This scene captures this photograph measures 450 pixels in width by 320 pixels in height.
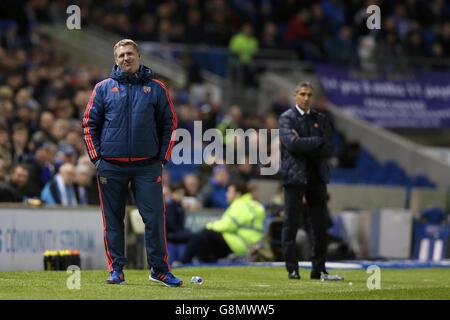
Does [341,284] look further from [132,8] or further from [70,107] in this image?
[132,8]

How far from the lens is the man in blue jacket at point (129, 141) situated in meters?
8.15

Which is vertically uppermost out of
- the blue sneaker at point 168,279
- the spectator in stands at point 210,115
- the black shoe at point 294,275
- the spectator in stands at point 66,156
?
the spectator in stands at point 210,115

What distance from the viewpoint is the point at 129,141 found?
814 cm

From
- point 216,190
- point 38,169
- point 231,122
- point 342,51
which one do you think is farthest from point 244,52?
point 38,169

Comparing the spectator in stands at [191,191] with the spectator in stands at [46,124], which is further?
the spectator in stands at [46,124]

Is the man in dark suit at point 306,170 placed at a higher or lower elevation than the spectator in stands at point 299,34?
lower

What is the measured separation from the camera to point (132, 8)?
23.7m

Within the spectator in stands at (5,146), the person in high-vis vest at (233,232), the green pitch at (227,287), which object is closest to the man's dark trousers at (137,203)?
the green pitch at (227,287)

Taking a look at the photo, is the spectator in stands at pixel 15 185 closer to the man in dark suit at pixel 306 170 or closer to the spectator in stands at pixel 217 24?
the man in dark suit at pixel 306 170

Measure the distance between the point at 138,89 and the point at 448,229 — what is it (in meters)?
10.0

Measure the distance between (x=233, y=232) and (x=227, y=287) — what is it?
4.70m

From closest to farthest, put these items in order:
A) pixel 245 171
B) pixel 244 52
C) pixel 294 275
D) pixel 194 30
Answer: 1. pixel 294 275
2. pixel 245 171
3. pixel 244 52
4. pixel 194 30

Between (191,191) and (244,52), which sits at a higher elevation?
(244,52)

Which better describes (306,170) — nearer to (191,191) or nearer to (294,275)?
(294,275)
